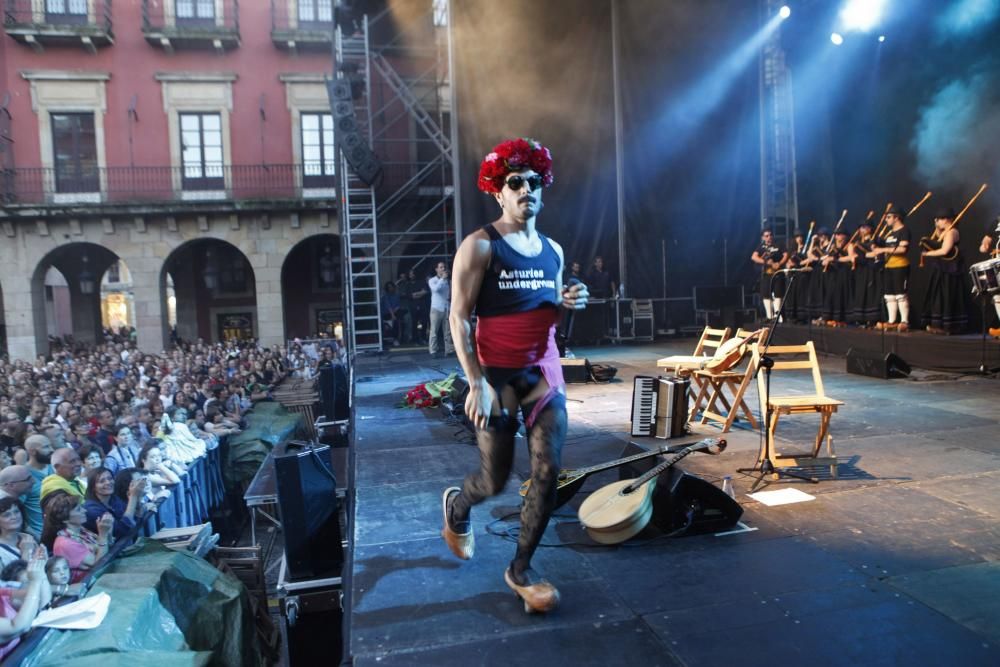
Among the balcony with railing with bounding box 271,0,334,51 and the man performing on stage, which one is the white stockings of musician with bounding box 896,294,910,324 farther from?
the balcony with railing with bounding box 271,0,334,51

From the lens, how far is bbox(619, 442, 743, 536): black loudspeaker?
3725mm

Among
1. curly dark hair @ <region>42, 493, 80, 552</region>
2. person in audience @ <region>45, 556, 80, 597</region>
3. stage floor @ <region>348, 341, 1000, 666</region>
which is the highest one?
stage floor @ <region>348, 341, 1000, 666</region>

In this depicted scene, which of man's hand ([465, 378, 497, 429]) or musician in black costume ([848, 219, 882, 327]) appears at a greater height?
musician in black costume ([848, 219, 882, 327])

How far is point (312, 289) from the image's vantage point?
78.7ft

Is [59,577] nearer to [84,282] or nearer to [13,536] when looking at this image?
[13,536]

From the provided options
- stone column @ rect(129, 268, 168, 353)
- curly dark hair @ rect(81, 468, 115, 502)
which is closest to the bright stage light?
curly dark hair @ rect(81, 468, 115, 502)

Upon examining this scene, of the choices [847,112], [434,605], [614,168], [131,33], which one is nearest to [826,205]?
[847,112]

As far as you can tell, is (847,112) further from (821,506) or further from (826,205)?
(821,506)

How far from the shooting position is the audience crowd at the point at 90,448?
4820 millimetres

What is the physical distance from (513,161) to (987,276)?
312 inches

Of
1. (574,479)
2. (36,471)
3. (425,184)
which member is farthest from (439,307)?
(574,479)

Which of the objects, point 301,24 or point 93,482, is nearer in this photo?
point 93,482

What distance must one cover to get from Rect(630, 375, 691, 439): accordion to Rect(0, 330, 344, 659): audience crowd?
4.17 meters

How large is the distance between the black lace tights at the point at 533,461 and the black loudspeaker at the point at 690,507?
1017mm
